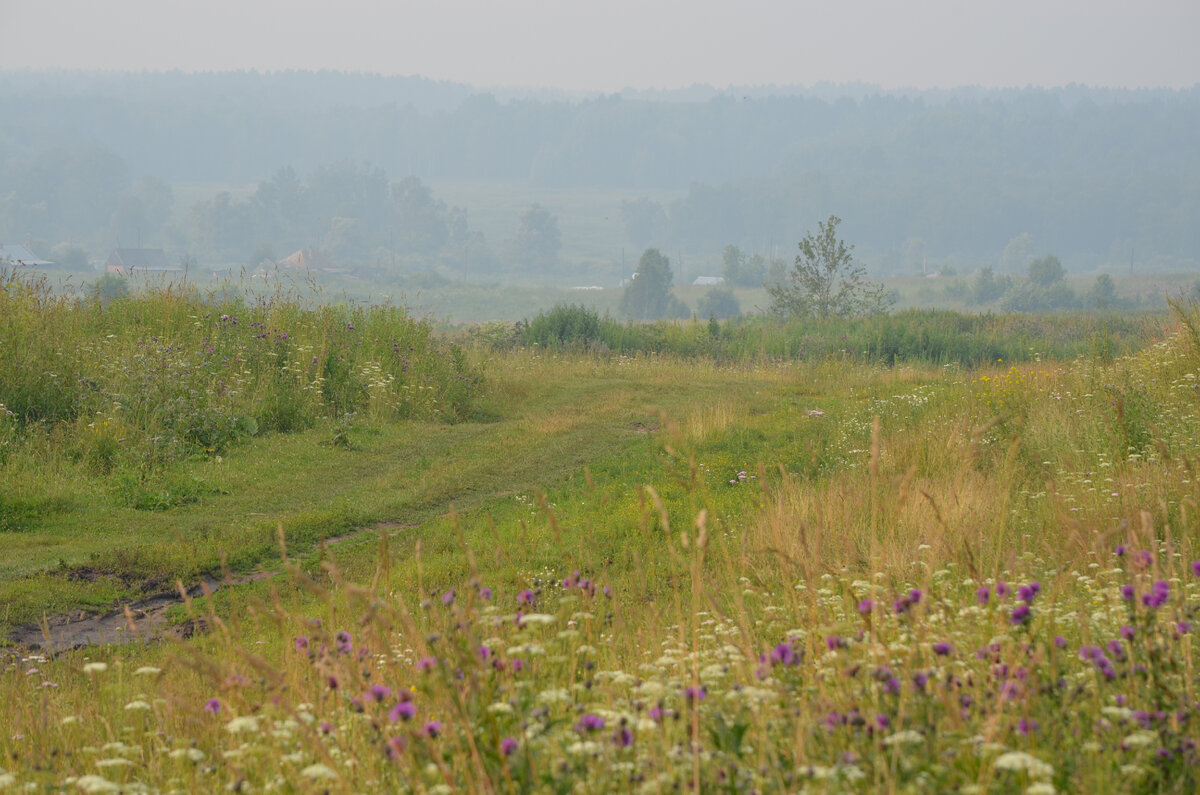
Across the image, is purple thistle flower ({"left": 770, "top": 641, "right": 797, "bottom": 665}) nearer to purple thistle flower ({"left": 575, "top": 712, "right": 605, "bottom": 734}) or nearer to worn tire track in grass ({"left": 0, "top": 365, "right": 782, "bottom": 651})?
purple thistle flower ({"left": 575, "top": 712, "right": 605, "bottom": 734})

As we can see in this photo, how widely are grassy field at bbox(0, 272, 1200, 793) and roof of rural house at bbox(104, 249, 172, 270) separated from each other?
110 m

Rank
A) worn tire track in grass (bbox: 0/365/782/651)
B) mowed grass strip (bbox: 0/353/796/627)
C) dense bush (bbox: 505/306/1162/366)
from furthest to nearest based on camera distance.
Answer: dense bush (bbox: 505/306/1162/366)
mowed grass strip (bbox: 0/353/796/627)
worn tire track in grass (bbox: 0/365/782/651)

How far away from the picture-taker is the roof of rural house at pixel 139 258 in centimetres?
11472

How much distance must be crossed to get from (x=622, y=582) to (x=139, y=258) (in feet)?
408

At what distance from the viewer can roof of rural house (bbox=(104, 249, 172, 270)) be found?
115 meters

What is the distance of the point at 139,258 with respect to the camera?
385 ft

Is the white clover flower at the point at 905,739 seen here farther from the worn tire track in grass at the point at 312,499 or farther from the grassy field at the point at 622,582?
the worn tire track in grass at the point at 312,499

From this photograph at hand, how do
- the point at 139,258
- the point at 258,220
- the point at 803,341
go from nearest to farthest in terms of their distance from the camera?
the point at 803,341 < the point at 139,258 < the point at 258,220

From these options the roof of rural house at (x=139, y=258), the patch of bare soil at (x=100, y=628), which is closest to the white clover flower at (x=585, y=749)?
the patch of bare soil at (x=100, y=628)

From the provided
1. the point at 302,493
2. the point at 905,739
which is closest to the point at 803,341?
the point at 302,493

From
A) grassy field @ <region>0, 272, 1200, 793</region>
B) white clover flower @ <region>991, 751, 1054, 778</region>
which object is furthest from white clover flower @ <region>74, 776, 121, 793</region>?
white clover flower @ <region>991, 751, 1054, 778</region>

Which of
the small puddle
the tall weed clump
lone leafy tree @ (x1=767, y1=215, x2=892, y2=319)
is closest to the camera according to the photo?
the small puddle

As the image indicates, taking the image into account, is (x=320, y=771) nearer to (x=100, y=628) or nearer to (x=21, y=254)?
(x=100, y=628)

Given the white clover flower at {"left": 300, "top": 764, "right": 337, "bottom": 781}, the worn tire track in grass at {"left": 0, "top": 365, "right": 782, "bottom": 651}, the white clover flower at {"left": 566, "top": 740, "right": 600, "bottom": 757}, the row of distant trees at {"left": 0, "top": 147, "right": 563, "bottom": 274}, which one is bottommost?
the worn tire track in grass at {"left": 0, "top": 365, "right": 782, "bottom": 651}
